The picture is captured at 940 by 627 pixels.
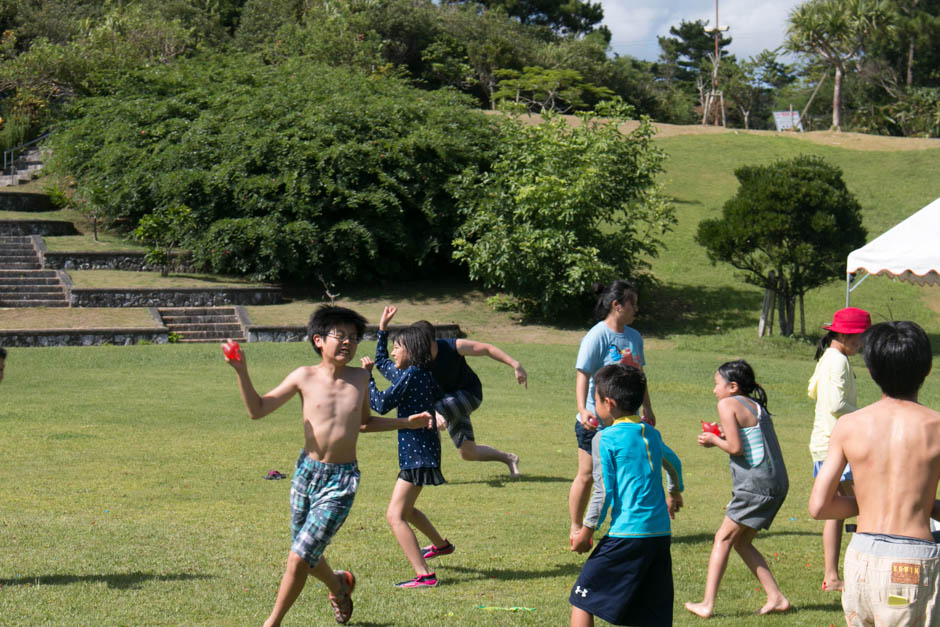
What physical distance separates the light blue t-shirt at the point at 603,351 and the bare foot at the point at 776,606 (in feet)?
5.64

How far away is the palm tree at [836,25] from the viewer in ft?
167

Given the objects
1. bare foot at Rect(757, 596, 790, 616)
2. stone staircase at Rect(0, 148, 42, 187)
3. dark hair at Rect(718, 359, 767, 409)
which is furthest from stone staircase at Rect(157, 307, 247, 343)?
bare foot at Rect(757, 596, 790, 616)

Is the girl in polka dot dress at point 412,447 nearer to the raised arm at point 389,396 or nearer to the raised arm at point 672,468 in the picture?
the raised arm at point 389,396

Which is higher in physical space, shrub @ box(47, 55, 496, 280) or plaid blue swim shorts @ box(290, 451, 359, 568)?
shrub @ box(47, 55, 496, 280)

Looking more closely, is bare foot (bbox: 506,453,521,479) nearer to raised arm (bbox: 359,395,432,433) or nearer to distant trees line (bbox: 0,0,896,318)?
raised arm (bbox: 359,395,432,433)

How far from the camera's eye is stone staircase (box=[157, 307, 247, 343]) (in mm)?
21453

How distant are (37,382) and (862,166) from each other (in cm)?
3789

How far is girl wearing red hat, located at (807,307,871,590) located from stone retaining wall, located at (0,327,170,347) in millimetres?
16917

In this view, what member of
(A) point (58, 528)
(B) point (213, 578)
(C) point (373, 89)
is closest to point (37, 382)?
(A) point (58, 528)

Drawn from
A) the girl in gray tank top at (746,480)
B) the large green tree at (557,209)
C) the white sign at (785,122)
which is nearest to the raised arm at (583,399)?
the girl in gray tank top at (746,480)

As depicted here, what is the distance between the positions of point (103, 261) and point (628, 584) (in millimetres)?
24259

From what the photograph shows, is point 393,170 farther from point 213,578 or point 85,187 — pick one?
point 213,578

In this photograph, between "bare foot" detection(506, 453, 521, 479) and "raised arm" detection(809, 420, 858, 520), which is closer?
"raised arm" detection(809, 420, 858, 520)

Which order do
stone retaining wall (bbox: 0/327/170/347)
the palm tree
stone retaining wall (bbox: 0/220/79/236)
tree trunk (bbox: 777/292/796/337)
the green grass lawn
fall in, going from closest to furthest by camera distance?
the green grass lawn < stone retaining wall (bbox: 0/327/170/347) < tree trunk (bbox: 777/292/796/337) < stone retaining wall (bbox: 0/220/79/236) < the palm tree
